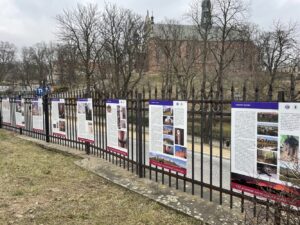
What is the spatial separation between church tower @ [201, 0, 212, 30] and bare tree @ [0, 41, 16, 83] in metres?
47.8

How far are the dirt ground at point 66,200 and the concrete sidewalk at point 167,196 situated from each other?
0.11 meters

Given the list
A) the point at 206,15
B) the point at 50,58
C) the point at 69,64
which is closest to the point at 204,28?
the point at 206,15

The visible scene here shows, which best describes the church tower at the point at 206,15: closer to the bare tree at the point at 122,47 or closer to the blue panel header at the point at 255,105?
the bare tree at the point at 122,47

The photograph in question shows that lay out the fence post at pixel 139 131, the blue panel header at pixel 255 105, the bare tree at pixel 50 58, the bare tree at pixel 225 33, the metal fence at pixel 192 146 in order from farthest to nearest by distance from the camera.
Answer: the bare tree at pixel 50 58 < the bare tree at pixel 225 33 < the fence post at pixel 139 131 < the metal fence at pixel 192 146 < the blue panel header at pixel 255 105

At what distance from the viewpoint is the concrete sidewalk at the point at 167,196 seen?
151 inches

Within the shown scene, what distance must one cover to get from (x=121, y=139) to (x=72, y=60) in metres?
30.4

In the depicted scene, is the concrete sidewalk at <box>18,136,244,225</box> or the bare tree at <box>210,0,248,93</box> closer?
the concrete sidewalk at <box>18,136,244,225</box>

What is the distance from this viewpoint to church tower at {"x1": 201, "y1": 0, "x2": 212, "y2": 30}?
26.5 m

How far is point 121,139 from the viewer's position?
597 cm

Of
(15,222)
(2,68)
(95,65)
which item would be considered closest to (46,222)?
(15,222)

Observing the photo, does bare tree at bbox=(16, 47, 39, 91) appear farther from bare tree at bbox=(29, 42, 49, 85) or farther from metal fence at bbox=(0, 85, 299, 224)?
metal fence at bbox=(0, 85, 299, 224)

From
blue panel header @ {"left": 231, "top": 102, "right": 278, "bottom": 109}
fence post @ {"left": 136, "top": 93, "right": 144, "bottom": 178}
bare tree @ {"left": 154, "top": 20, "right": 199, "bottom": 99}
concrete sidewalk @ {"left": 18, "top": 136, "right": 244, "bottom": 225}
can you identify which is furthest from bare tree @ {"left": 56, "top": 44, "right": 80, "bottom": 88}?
blue panel header @ {"left": 231, "top": 102, "right": 278, "bottom": 109}

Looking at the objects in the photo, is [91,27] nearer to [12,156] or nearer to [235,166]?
[12,156]

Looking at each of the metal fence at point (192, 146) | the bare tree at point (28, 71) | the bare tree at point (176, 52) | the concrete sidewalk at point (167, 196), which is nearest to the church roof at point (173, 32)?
the bare tree at point (176, 52)
